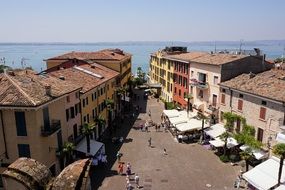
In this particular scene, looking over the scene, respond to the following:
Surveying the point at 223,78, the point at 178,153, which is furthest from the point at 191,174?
the point at 223,78

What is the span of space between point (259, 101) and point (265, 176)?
9.77 metres

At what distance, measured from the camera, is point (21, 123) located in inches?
1046

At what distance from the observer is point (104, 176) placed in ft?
107

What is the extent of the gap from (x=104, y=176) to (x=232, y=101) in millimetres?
20135

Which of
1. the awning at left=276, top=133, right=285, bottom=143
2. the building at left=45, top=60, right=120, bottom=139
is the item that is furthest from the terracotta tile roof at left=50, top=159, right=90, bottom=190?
the building at left=45, top=60, right=120, bottom=139

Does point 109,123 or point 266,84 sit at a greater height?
point 266,84

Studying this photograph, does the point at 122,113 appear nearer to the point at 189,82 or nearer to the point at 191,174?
the point at 189,82

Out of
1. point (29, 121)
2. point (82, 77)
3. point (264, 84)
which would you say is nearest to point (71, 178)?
point (29, 121)

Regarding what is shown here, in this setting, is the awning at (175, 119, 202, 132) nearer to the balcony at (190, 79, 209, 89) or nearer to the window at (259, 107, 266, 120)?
the balcony at (190, 79, 209, 89)

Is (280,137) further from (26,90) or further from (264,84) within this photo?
(26,90)

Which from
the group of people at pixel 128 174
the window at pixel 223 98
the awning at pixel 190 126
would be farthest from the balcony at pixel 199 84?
the group of people at pixel 128 174

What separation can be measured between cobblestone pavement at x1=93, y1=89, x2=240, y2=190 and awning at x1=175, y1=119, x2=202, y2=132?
2.33 meters

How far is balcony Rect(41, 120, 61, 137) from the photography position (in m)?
27.2

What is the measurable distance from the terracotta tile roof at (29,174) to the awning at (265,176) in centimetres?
2680
